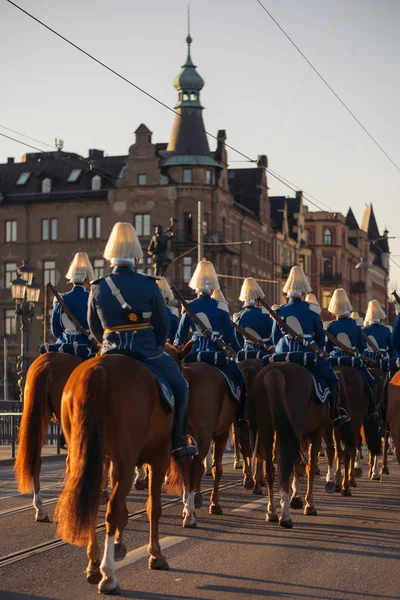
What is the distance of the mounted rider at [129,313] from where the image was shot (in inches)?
430

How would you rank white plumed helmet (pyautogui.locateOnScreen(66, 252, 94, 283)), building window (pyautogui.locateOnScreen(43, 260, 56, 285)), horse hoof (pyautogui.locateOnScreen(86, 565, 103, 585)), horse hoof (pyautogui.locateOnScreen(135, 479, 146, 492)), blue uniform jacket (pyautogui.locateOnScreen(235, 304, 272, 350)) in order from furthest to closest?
building window (pyautogui.locateOnScreen(43, 260, 56, 285)) < blue uniform jacket (pyautogui.locateOnScreen(235, 304, 272, 350)) < horse hoof (pyautogui.locateOnScreen(135, 479, 146, 492)) < white plumed helmet (pyautogui.locateOnScreen(66, 252, 94, 283)) < horse hoof (pyautogui.locateOnScreen(86, 565, 103, 585))

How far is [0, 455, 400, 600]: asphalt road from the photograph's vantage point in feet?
31.6

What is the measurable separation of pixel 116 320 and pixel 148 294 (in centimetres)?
35

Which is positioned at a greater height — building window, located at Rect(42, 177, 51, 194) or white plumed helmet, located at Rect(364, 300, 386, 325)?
building window, located at Rect(42, 177, 51, 194)

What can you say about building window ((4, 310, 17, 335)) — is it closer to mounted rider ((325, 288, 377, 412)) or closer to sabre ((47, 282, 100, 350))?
mounted rider ((325, 288, 377, 412))

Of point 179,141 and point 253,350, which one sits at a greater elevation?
point 179,141

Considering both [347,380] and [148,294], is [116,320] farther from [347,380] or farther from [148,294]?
[347,380]

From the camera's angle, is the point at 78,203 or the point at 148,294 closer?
the point at 148,294

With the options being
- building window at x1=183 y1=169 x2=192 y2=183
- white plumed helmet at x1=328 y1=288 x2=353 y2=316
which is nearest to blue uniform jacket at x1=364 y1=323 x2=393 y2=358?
white plumed helmet at x1=328 y1=288 x2=353 y2=316

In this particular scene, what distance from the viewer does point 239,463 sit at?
23406 mm

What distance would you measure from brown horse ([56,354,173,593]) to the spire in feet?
256

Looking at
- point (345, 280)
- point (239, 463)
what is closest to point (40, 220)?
point (345, 280)

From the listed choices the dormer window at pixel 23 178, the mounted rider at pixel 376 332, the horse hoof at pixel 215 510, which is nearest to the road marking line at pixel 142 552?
the horse hoof at pixel 215 510

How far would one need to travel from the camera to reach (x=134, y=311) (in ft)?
35.9
